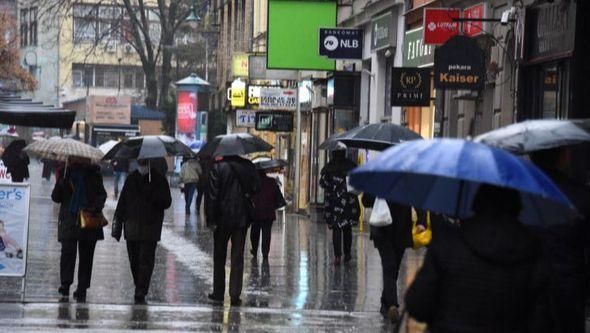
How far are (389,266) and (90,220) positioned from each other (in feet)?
10.9

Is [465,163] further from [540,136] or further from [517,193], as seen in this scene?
[540,136]

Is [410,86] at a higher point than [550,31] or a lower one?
lower

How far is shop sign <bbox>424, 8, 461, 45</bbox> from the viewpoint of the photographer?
75.9 ft

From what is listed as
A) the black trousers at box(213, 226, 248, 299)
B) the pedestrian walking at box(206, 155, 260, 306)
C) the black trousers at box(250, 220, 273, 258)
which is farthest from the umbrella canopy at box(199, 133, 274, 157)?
the black trousers at box(250, 220, 273, 258)

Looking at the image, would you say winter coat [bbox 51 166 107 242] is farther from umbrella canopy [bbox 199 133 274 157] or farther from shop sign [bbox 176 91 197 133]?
shop sign [bbox 176 91 197 133]

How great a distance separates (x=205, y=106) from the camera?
61.1 metres

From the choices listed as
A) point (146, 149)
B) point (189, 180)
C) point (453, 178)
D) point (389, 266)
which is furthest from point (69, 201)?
point (189, 180)

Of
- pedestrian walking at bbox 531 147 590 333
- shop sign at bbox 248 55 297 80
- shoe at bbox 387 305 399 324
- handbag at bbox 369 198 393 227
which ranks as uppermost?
shop sign at bbox 248 55 297 80

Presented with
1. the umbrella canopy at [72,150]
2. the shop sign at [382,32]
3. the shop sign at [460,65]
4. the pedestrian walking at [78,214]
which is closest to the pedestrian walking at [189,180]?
the shop sign at [382,32]

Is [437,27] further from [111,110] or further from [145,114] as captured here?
[111,110]

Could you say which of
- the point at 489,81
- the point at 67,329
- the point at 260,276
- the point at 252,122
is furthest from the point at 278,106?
the point at 67,329

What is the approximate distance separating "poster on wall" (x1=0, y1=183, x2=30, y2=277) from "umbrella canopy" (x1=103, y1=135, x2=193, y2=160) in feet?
3.41

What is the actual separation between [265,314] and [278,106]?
2685cm

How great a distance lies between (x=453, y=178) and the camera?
6.87 metres
